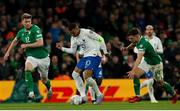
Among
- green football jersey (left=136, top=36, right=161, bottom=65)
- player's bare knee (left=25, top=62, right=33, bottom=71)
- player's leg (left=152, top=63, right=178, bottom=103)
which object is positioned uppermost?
green football jersey (left=136, top=36, right=161, bottom=65)

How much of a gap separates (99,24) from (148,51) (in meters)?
8.02

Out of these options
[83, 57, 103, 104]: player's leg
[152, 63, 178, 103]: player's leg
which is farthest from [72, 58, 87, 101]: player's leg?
[152, 63, 178, 103]: player's leg

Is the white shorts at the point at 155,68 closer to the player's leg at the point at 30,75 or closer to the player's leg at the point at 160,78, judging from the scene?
the player's leg at the point at 160,78

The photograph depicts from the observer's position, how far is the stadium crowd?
78.3 feet

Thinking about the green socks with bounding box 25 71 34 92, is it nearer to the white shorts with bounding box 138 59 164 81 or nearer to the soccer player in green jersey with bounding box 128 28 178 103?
the soccer player in green jersey with bounding box 128 28 178 103

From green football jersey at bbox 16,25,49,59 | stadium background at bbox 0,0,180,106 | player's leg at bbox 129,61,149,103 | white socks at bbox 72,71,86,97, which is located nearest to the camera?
white socks at bbox 72,71,86,97

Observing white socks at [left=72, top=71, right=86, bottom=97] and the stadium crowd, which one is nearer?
white socks at [left=72, top=71, right=86, bottom=97]

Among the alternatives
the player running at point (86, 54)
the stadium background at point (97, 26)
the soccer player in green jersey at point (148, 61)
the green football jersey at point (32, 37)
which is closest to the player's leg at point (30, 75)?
the green football jersey at point (32, 37)

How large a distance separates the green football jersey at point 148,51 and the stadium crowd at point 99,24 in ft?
13.7

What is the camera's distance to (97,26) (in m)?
26.5

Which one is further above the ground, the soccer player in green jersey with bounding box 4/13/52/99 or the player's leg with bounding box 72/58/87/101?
the soccer player in green jersey with bounding box 4/13/52/99

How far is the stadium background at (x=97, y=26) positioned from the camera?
23609 mm

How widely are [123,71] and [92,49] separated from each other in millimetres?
5763

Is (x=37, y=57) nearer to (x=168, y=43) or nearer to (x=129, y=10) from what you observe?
(x=168, y=43)
